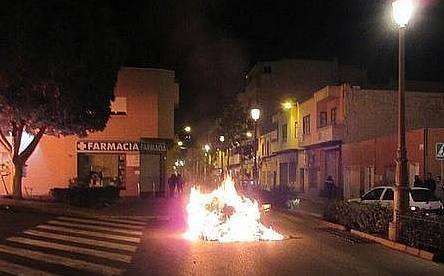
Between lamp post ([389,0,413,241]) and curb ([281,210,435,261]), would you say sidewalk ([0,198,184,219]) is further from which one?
lamp post ([389,0,413,241])

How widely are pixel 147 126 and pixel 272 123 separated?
1157 inches

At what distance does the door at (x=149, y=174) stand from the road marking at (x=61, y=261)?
26151 mm

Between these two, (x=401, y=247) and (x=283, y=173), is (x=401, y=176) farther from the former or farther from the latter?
(x=283, y=173)

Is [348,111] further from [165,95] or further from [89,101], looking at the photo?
[89,101]

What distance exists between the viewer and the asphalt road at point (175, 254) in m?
11.6

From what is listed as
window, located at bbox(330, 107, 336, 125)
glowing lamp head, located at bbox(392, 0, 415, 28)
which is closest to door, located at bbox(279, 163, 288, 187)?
window, located at bbox(330, 107, 336, 125)

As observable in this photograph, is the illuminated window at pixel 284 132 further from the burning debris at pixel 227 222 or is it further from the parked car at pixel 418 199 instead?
the burning debris at pixel 227 222

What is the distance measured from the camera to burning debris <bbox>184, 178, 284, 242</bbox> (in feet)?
56.4

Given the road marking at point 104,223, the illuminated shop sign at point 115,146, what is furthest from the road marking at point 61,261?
the illuminated shop sign at point 115,146

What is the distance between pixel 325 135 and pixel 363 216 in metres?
26.6

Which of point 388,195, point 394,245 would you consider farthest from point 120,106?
point 394,245

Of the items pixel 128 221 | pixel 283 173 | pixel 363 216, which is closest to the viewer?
pixel 363 216

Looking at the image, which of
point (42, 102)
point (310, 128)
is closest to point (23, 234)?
point (42, 102)

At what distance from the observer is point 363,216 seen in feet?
59.1
